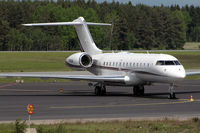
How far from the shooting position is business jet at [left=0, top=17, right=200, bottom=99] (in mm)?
33562

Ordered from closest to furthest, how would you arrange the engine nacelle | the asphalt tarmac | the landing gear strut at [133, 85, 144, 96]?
the asphalt tarmac, the landing gear strut at [133, 85, 144, 96], the engine nacelle

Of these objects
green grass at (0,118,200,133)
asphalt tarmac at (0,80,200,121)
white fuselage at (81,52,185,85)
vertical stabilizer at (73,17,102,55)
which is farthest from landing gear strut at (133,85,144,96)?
green grass at (0,118,200,133)

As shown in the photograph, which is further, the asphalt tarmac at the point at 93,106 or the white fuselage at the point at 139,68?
the white fuselage at the point at 139,68

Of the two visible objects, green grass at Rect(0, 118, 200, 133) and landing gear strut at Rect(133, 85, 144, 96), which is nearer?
green grass at Rect(0, 118, 200, 133)

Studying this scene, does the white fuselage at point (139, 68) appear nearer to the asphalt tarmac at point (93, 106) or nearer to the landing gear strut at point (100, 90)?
the asphalt tarmac at point (93, 106)

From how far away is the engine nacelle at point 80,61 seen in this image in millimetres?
38438

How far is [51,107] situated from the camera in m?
28.6

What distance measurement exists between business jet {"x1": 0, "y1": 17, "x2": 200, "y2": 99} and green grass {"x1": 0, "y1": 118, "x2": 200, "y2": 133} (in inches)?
461

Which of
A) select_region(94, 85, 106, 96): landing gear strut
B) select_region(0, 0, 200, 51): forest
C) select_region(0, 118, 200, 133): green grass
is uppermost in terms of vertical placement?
select_region(0, 0, 200, 51): forest

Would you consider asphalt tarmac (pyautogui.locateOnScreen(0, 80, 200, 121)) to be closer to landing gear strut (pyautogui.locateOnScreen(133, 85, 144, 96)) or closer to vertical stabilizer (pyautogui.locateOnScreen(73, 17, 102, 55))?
landing gear strut (pyautogui.locateOnScreen(133, 85, 144, 96))

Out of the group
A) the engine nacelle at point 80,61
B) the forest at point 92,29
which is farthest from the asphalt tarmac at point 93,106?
the forest at point 92,29

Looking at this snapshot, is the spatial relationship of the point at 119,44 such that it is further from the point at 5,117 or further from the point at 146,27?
the point at 5,117

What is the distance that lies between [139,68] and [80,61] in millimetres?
5010

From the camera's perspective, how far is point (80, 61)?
38.4 metres
